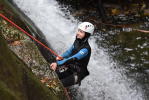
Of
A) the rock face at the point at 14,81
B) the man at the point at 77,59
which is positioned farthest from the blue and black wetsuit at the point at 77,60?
the rock face at the point at 14,81

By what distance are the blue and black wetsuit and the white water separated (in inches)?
85.3

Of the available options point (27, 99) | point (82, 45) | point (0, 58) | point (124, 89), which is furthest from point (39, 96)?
point (124, 89)

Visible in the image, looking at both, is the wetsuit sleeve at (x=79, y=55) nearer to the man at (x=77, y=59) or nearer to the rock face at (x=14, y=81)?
the man at (x=77, y=59)

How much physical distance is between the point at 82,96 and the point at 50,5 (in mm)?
5440

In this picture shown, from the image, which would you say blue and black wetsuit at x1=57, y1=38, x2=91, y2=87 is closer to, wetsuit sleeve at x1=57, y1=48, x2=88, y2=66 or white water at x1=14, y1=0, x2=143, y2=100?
wetsuit sleeve at x1=57, y1=48, x2=88, y2=66

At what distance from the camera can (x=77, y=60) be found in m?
5.50

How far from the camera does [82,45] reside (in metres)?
5.61

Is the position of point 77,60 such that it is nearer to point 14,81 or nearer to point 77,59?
point 77,59

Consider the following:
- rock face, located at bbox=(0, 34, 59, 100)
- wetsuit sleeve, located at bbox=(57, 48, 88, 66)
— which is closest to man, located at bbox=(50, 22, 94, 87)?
wetsuit sleeve, located at bbox=(57, 48, 88, 66)

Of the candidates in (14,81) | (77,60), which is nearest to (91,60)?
(77,60)

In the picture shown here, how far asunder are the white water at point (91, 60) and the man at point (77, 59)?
2.19 metres

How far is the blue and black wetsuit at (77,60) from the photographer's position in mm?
5453

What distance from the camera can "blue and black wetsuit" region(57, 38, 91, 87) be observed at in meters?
5.45

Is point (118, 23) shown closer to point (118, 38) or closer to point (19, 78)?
point (118, 38)
